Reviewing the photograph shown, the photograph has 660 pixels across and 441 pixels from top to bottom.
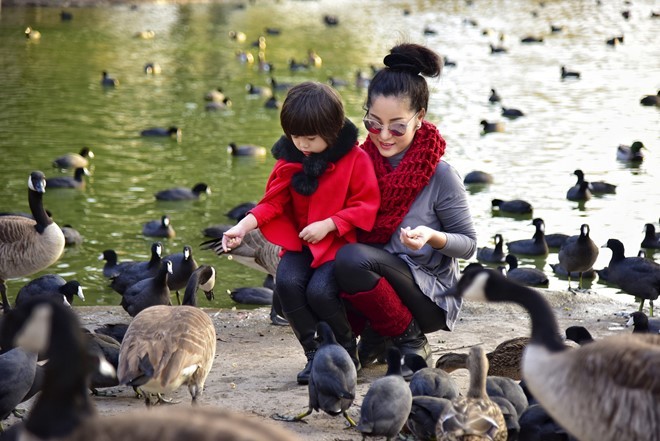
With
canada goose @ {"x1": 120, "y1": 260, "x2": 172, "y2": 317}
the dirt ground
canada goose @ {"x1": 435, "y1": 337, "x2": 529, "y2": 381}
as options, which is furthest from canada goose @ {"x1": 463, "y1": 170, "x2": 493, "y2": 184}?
canada goose @ {"x1": 435, "y1": 337, "x2": 529, "y2": 381}

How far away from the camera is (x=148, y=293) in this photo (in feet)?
28.6

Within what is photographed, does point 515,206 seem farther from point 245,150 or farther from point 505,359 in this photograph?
point 505,359

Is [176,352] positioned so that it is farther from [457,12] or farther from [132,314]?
[457,12]

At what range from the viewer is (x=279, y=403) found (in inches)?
242

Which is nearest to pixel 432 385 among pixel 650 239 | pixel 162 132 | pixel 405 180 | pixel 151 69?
pixel 405 180

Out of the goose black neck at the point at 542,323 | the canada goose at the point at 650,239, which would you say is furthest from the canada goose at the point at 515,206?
the goose black neck at the point at 542,323

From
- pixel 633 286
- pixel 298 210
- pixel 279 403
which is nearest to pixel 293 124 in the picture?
pixel 298 210

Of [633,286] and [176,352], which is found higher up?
[176,352]

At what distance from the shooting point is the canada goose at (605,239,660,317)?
9.36 metres

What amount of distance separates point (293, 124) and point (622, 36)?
2798 centimetres

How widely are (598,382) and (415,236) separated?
1.77 m

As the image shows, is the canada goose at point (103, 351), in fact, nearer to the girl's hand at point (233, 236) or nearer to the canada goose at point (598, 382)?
the girl's hand at point (233, 236)

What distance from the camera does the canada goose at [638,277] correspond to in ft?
30.7

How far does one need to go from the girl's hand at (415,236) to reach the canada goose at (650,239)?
20.7 ft
